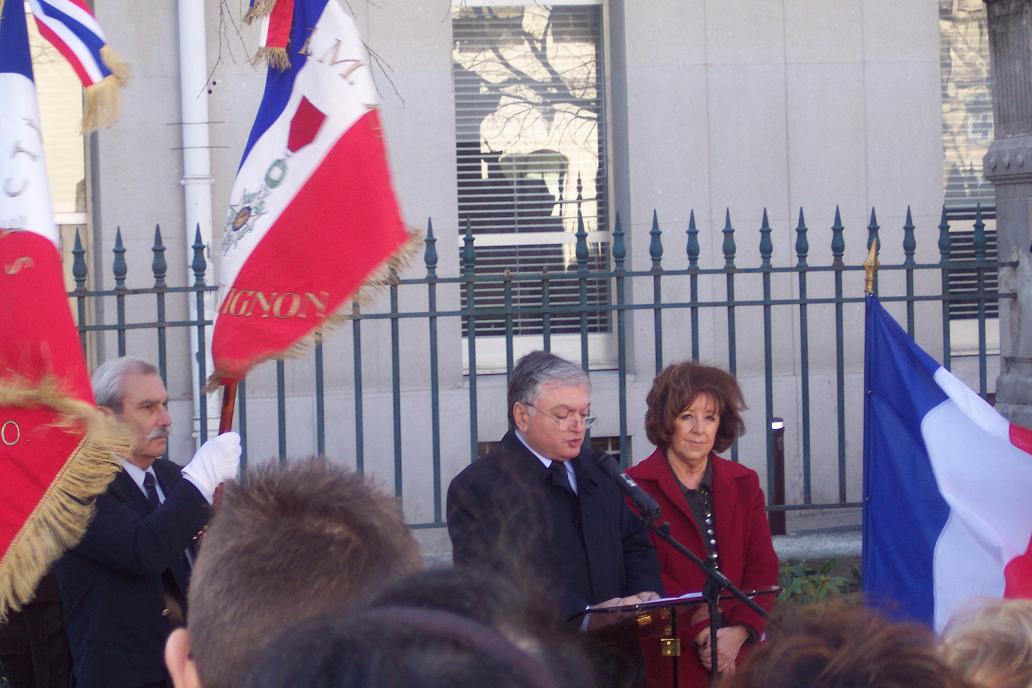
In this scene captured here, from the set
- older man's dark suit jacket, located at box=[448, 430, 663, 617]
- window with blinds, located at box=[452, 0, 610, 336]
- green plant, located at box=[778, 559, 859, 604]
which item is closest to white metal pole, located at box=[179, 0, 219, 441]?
window with blinds, located at box=[452, 0, 610, 336]

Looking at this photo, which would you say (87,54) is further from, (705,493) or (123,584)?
(705,493)

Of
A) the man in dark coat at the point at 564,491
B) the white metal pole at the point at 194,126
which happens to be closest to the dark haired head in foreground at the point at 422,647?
the man in dark coat at the point at 564,491

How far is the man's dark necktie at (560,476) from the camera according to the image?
397cm

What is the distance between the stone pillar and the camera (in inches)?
206

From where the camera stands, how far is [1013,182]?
5.42 m

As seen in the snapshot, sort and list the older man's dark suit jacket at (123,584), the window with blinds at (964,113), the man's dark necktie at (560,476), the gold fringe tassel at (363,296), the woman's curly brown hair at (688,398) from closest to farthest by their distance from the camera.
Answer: the older man's dark suit jacket at (123,584) < the gold fringe tassel at (363,296) < the man's dark necktie at (560,476) < the woman's curly brown hair at (688,398) < the window with blinds at (964,113)

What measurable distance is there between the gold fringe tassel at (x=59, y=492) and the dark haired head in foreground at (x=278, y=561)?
1438mm

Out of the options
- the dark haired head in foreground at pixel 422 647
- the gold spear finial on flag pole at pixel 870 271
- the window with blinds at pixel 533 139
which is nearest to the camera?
the dark haired head in foreground at pixel 422 647

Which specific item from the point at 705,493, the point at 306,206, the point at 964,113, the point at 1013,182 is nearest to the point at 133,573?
the point at 306,206

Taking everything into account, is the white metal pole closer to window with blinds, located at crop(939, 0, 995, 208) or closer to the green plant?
the green plant

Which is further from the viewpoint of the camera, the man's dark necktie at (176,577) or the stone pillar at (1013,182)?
the stone pillar at (1013,182)

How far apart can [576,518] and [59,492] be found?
5.05 ft

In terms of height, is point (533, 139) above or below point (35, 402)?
above

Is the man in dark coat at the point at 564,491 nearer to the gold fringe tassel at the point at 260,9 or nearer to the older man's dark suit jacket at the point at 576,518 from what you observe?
the older man's dark suit jacket at the point at 576,518
